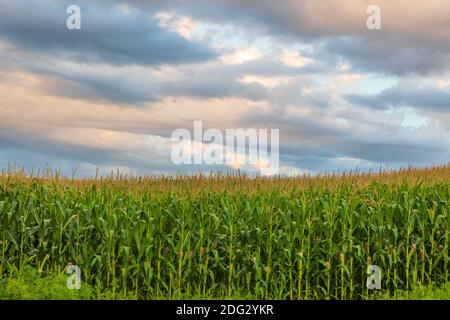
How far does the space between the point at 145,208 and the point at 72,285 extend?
14.5 ft

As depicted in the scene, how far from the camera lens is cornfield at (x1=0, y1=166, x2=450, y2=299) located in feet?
49.4

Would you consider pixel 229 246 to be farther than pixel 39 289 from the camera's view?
Yes

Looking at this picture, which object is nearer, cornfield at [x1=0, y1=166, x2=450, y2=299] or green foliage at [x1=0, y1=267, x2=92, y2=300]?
green foliage at [x1=0, y1=267, x2=92, y2=300]

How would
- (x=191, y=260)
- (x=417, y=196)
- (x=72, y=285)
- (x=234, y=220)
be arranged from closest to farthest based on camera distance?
(x=72, y=285)
(x=191, y=260)
(x=234, y=220)
(x=417, y=196)

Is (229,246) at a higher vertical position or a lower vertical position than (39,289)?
higher

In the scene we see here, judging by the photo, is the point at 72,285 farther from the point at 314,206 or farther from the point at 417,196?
the point at 417,196

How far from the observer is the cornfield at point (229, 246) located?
1505cm

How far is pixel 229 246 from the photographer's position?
615 inches

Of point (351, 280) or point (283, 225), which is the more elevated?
point (283, 225)

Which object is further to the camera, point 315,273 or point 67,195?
point 67,195

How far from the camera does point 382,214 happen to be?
678 inches

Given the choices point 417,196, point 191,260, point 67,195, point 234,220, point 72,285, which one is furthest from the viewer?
point 417,196

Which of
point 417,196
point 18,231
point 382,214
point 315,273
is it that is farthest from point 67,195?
point 417,196

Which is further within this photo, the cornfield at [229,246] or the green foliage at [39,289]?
the cornfield at [229,246]
